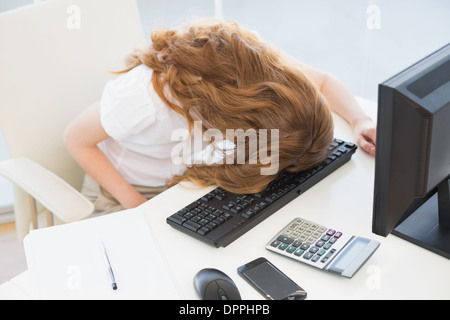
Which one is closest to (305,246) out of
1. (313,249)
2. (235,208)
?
(313,249)

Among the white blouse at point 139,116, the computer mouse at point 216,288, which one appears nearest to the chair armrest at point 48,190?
the white blouse at point 139,116

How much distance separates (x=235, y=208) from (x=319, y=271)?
0.20 meters

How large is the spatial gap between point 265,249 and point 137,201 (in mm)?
435

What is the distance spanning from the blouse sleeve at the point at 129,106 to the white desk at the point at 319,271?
15cm

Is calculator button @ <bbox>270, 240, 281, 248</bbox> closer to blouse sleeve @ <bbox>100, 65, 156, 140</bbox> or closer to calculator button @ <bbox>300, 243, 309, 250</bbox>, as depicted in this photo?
calculator button @ <bbox>300, 243, 309, 250</bbox>

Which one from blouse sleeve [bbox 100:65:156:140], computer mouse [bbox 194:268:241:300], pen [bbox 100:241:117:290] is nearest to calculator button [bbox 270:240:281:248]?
computer mouse [bbox 194:268:241:300]

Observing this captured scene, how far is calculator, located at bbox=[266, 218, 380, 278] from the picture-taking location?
0.82 m

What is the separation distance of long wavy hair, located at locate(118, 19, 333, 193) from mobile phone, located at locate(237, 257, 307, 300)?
0.19 metres

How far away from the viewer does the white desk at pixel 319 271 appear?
79 cm

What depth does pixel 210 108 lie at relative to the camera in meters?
0.99

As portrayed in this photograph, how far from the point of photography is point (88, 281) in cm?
81

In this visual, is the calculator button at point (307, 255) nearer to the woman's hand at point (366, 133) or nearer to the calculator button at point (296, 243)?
the calculator button at point (296, 243)
